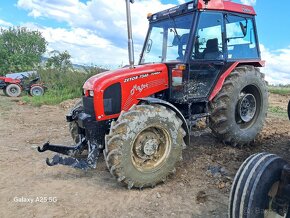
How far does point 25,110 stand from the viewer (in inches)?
511

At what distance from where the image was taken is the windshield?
5629 millimetres

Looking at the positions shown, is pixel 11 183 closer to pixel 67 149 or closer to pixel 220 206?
pixel 67 149

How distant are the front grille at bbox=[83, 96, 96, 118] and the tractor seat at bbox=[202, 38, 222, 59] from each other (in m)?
2.12

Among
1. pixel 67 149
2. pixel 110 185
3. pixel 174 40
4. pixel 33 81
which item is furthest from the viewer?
pixel 33 81

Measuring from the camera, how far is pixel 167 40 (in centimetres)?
593

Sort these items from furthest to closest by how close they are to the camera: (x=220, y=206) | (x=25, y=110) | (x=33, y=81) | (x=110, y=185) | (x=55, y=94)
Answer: (x=33, y=81) → (x=55, y=94) → (x=25, y=110) → (x=110, y=185) → (x=220, y=206)

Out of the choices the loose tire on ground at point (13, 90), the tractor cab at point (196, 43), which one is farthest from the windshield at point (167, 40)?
the loose tire on ground at point (13, 90)

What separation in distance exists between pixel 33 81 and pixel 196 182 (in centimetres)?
1570

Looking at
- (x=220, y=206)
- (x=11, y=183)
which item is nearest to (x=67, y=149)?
(x=11, y=183)

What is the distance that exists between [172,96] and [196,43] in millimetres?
973

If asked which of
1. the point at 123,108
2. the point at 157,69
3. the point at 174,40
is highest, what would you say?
the point at 174,40

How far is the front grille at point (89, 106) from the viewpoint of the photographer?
4973 mm

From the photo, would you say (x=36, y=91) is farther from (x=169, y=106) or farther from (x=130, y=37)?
(x=169, y=106)

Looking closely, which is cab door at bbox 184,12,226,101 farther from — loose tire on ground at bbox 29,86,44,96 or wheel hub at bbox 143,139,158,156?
loose tire on ground at bbox 29,86,44,96
